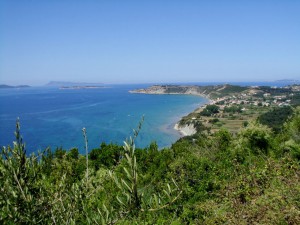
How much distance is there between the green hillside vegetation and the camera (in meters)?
2.99

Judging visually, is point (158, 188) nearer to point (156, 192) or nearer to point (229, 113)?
point (156, 192)

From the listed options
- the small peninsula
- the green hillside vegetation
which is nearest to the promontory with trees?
the green hillside vegetation

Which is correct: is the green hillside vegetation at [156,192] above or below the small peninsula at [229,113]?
above

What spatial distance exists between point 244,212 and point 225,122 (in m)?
68.3

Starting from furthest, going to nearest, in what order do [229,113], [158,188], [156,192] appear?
[229,113]
[158,188]
[156,192]

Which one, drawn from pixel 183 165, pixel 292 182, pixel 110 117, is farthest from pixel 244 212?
pixel 110 117

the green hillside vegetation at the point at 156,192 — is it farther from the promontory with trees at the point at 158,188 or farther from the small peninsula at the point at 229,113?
the small peninsula at the point at 229,113

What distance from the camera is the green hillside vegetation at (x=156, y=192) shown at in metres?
2.99

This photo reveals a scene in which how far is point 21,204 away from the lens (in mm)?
3096

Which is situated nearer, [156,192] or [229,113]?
[156,192]

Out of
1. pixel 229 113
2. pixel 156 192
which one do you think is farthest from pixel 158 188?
pixel 229 113

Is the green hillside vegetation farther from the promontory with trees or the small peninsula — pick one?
the small peninsula

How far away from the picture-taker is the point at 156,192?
7152 millimetres

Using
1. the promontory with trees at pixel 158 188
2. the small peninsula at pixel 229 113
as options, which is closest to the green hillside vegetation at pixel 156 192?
the promontory with trees at pixel 158 188
